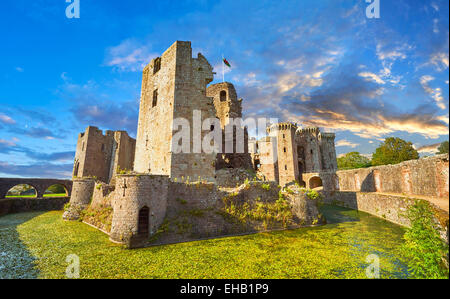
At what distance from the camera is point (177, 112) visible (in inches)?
579

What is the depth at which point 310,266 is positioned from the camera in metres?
7.40

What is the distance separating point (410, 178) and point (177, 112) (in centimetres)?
1944

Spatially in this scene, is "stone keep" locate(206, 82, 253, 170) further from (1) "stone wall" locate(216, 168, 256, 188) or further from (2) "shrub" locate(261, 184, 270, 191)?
(2) "shrub" locate(261, 184, 270, 191)

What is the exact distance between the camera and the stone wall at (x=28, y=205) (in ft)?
62.7

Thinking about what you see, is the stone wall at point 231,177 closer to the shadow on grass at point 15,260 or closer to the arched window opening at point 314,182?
the shadow on grass at point 15,260

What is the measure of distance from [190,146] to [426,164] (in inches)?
668

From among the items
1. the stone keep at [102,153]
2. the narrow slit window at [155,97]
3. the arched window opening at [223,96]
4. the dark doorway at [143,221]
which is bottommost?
the dark doorway at [143,221]

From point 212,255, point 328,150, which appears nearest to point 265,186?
point 212,255

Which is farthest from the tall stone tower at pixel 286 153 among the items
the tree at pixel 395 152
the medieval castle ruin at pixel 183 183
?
the medieval castle ruin at pixel 183 183

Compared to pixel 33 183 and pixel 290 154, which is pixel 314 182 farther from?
pixel 33 183

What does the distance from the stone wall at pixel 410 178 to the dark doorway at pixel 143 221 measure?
56.5ft

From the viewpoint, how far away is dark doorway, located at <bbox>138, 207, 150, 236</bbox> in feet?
31.2

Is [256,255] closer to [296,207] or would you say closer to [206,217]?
[206,217]
